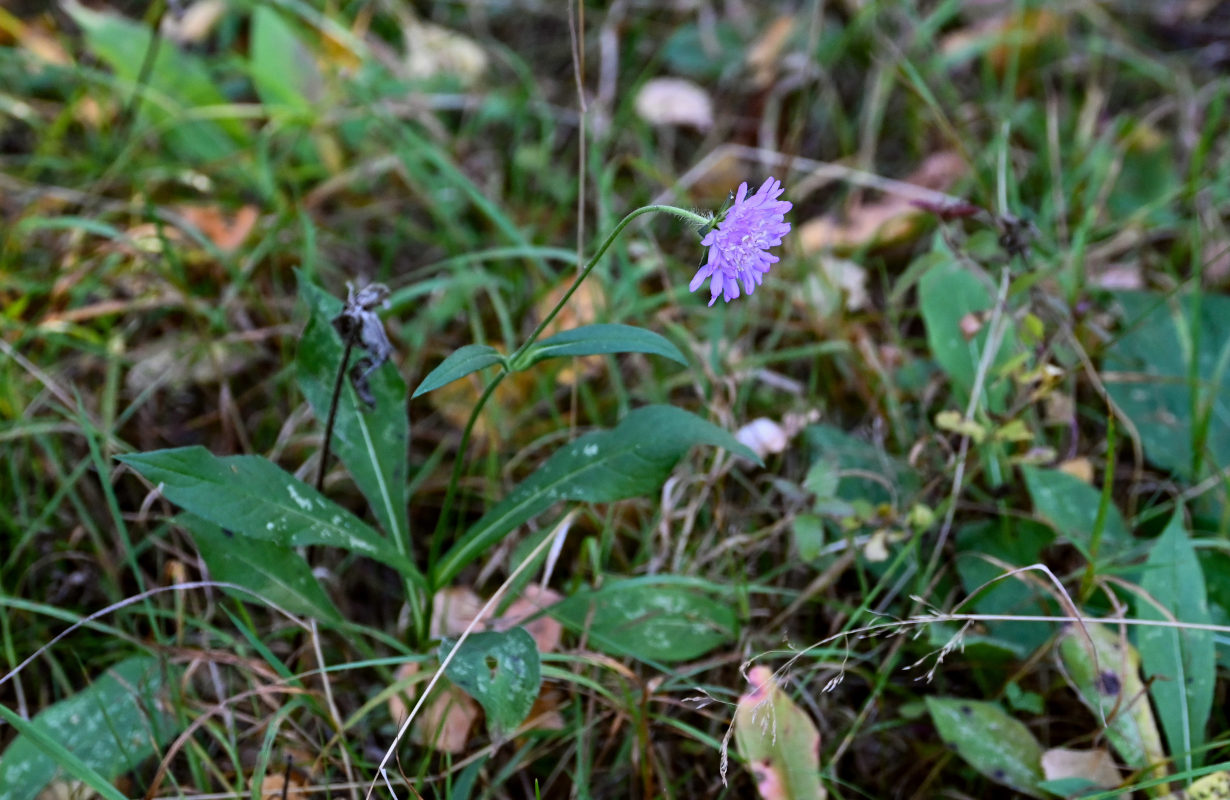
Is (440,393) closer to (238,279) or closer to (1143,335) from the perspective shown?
(238,279)

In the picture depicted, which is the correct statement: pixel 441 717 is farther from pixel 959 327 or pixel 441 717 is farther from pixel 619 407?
pixel 959 327

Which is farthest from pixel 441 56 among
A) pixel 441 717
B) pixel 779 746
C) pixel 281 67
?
pixel 779 746

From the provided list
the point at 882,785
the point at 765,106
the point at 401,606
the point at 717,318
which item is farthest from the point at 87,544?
the point at 765,106

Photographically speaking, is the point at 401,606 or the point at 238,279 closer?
the point at 401,606

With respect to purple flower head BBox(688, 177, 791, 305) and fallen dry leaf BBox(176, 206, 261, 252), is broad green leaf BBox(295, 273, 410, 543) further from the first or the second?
fallen dry leaf BBox(176, 206, 261, 252)

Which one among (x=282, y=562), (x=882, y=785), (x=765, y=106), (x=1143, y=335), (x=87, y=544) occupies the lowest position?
(x=882, y=785)

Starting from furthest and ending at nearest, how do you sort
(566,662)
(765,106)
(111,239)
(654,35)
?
(654,35)
(765,106)
(111,239)
(566,662)

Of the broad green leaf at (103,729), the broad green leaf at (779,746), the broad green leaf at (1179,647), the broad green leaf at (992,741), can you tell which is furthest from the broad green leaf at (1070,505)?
the broad green leaf at (103,729)
